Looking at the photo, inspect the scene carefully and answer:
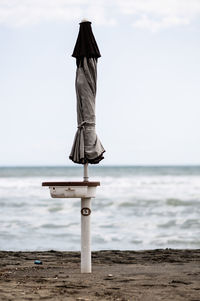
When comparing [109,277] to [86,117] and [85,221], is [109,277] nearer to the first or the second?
[85,221]

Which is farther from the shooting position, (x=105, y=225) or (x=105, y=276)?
(x=105, y=225)

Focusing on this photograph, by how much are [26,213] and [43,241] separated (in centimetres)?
598

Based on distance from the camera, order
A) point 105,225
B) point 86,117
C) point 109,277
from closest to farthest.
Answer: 1. point 109,277
2. point 86,117
3. point 105,225

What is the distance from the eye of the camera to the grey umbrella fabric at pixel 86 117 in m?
7.02

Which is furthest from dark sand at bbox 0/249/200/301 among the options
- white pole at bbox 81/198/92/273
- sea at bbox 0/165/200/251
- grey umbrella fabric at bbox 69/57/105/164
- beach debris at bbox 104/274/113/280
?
sea at bbox 0/165/200/251

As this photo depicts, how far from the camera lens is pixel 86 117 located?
7.10m

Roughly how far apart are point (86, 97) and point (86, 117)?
0.81ft

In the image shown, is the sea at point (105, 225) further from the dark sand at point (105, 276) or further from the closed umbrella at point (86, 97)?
the closed umbrella at point (86, 97)

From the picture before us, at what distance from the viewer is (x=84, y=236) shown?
7.13 metres

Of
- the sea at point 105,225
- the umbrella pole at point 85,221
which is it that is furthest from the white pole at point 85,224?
the sea at point 105,225

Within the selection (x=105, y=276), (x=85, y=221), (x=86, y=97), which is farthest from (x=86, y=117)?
(x=105, y=276)

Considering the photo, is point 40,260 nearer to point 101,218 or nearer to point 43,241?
point 43,241

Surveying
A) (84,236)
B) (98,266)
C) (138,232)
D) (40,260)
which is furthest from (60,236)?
(84,236)

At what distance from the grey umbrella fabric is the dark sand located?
4.76 ft
